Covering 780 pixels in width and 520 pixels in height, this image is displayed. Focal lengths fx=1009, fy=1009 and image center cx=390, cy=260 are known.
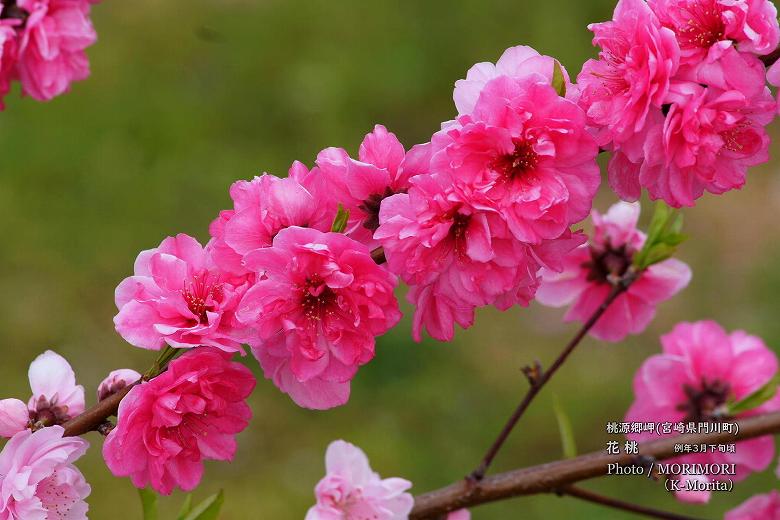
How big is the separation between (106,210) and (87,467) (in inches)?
41.0

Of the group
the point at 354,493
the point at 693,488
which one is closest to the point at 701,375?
the point at 693,488

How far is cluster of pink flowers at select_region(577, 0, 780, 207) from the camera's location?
3.20 feet

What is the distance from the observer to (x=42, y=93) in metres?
1.51

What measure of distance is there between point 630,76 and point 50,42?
0.89 m

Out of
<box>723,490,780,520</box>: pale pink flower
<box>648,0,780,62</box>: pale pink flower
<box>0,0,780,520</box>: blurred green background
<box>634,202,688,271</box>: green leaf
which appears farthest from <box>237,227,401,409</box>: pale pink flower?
Answer: <box>0,0,780,520</box>: blurred green background

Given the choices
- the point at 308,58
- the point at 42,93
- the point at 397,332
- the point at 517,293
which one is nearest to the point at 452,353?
the point at 397,332

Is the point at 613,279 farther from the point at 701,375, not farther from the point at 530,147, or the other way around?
the point at 530,147

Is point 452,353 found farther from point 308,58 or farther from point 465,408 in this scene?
point 308,58

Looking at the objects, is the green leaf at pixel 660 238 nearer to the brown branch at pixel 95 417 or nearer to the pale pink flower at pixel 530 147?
the pale pink flower at pixel 530 147

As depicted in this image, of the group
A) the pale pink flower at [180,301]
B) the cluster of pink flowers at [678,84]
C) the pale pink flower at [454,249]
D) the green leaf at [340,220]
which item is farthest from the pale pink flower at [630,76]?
the pale pink flower at [180,301]

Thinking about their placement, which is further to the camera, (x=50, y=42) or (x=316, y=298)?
(x=50, y=42)

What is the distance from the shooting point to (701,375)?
5.62ft

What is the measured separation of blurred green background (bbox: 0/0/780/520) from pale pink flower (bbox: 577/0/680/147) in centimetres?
213

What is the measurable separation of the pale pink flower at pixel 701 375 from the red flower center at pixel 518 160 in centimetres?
77
